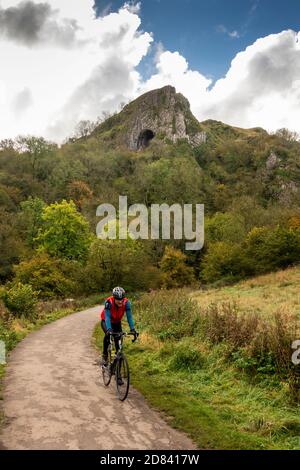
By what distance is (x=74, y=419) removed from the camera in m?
7.77

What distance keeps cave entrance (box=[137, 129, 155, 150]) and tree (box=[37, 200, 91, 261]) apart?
303 ft

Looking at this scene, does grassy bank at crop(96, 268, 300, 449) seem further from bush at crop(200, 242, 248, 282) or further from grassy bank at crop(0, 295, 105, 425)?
bush at crop(200, 242, 248, 282)

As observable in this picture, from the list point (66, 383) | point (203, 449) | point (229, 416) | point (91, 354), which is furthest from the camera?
point (91, 354)

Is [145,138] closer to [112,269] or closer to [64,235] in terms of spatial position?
[64,235]

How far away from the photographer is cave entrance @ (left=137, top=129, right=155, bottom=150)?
140 meters

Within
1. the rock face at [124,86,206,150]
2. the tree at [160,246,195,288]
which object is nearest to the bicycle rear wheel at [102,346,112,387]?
the tree at [160,246,195,288]

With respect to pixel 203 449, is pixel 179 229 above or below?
above

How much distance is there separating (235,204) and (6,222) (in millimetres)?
39455

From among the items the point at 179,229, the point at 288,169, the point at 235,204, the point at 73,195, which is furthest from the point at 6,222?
the point at 288,169

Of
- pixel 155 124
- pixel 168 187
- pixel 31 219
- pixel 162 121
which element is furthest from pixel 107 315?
pixel 162 121

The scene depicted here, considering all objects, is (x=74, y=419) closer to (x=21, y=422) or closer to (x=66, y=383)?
(x=21, y=422)

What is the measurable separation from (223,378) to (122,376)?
2.77 metres

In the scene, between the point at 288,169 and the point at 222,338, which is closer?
the point at 222,338

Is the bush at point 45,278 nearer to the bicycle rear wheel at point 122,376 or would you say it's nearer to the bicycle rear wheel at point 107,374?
the bicycle rear wheel at point 107,374
